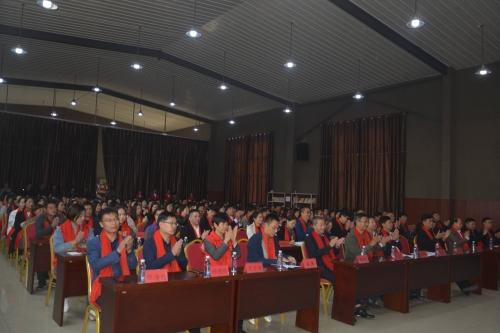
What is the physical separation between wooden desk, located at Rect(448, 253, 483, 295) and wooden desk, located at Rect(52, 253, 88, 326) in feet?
14.0

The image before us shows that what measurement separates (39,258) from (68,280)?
3.62 ft

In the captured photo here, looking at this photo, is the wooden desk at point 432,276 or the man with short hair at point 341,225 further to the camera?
the man with short hair at point 341,225

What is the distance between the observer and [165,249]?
3307mm

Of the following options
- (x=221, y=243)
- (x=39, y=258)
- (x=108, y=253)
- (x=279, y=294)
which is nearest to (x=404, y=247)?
(x=279, y=294)

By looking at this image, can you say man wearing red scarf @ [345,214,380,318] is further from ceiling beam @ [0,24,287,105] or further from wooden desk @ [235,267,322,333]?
ceiling beam @ [0,24,287,105]

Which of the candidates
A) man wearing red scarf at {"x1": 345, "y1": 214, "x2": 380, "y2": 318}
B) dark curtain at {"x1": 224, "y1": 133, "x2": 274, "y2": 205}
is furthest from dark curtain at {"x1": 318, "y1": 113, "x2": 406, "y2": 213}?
man wearing red scarf at {"x1": 345, "y1": 214, "x2": 380, "y2": 318}

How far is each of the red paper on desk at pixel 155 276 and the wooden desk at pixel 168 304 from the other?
44 millimetres

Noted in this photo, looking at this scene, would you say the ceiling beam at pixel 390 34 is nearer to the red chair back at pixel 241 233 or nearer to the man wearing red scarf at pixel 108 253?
the red chair back at pixel 241 233

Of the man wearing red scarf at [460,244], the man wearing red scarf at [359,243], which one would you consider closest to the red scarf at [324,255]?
the man wearing red scarf at [359,243]

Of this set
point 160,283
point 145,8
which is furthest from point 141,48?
point 160,283

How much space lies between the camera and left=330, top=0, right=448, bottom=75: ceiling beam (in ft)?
22.4

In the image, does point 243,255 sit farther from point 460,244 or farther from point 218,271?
point 460,244

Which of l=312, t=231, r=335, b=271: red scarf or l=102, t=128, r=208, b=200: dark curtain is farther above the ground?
l=102, t=128, r=208, b=200: dark curtain

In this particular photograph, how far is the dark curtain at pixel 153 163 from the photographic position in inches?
597
